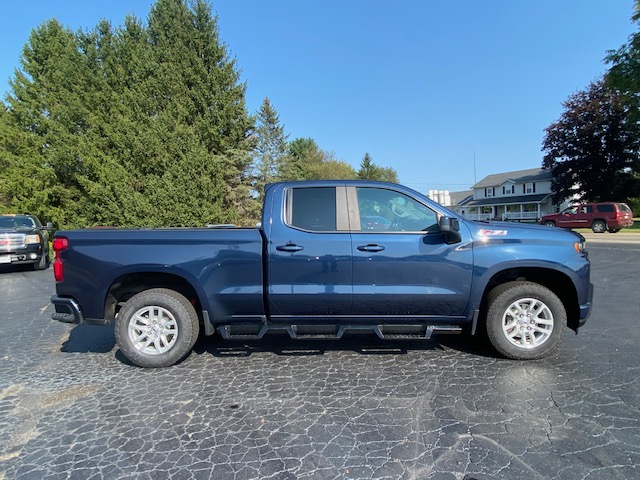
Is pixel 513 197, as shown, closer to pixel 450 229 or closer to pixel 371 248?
pixel 450 229

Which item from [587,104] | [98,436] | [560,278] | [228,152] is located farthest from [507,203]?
Answer: [98,436]

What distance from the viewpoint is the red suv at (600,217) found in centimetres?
2450

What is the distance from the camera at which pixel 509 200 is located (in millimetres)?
51062

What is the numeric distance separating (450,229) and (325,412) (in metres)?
2.01

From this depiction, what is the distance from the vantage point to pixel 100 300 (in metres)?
3.93

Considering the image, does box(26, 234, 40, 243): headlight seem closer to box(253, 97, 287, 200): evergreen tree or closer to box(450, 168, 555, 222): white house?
box(253, 97, 287, 200): evergreen tree

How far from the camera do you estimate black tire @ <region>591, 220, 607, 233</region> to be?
2509 centimetres

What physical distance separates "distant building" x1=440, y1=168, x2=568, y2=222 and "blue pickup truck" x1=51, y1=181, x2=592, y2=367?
43943mm

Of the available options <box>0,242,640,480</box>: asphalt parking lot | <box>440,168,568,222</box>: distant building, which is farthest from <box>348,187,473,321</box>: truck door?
<box>440,168,568,222</box>: distant building

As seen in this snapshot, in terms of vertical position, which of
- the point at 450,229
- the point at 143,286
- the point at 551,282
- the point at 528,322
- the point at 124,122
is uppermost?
the point at 124,122

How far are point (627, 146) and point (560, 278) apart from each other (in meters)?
41.2

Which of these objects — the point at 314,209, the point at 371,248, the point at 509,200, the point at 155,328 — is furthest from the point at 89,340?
the point at 509,200

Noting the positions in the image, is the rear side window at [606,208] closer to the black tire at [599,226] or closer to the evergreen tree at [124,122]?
the black tire at [599,226]

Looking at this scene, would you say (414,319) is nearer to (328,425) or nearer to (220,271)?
(328,425)
